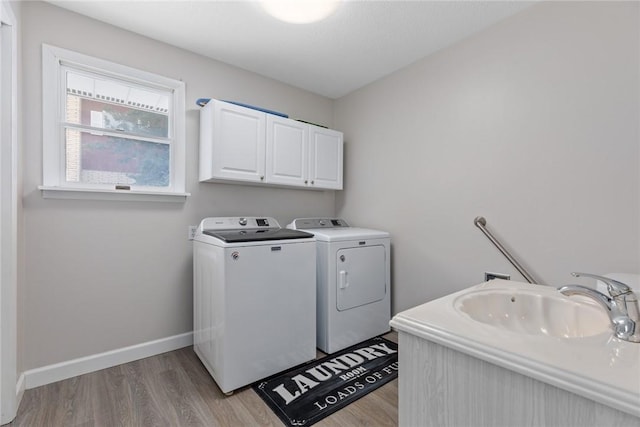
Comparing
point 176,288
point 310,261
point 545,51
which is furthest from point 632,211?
point 176,288

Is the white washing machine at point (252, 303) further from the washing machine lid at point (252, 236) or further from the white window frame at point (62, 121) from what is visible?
the white window frame at point (62, 121)

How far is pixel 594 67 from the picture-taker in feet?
5.62

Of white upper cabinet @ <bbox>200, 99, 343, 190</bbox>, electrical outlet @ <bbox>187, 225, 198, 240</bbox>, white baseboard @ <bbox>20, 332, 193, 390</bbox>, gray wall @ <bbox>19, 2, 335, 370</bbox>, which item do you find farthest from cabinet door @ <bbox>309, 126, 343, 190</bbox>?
white baseboard @ <bbox>20, 332, 193, 390</bbox>

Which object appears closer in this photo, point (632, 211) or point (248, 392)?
point (632, 211)

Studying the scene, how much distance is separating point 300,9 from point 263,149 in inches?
41.8

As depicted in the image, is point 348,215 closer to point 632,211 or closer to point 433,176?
point 433,176

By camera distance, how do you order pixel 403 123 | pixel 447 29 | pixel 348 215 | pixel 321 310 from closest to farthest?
pixel 447 29 < pixel 321 310 < pixel 403 123 < pixel 348 215

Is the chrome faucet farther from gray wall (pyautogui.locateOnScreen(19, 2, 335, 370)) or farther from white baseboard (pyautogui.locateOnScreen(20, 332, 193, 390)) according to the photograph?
white baseboard (pyautogui.locateOnScreen(20, 332, 193, 390))

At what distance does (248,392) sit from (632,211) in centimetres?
245

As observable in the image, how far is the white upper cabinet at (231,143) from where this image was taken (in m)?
2.28

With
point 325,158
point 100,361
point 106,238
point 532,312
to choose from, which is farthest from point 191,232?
point 532,312

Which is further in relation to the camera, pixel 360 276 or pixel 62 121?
pixel 360 276

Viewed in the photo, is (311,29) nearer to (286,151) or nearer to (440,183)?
(286,151)

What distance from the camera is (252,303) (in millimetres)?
1890
